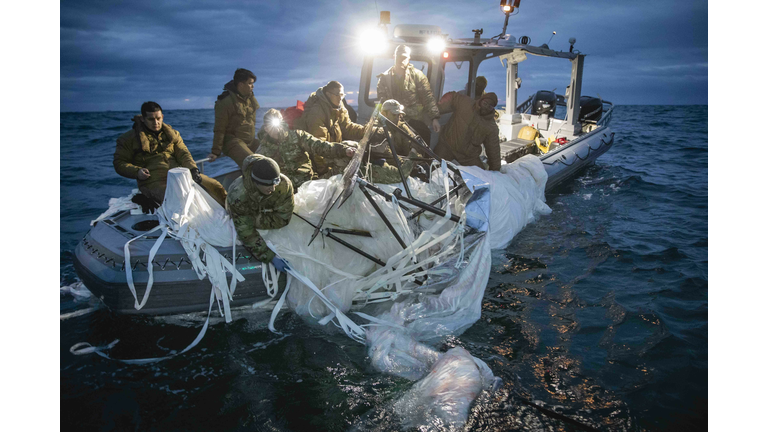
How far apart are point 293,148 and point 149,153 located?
1.53 metres

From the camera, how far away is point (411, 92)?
221 inches

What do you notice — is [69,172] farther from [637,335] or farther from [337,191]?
[637,335]

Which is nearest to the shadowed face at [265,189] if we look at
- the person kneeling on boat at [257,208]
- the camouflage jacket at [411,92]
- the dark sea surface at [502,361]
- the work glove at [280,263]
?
the person kneeling on boat at [257,208]

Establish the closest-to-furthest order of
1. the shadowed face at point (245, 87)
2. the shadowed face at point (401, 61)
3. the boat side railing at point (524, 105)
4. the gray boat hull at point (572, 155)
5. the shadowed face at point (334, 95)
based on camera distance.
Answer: the shadowed face at point (334, 95)
the shadowed face at point (245, 87)
the shadowed face at point (401, 61)
the gray boat hull at point (572, 155)
the boat side railing at point (524, 105)

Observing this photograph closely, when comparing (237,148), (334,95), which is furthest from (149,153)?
(334,95)

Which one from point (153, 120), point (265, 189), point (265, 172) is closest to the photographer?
point (265, 172)

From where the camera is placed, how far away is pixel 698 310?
14.6ft

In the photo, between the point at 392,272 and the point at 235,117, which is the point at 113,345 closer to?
the point at 392,272

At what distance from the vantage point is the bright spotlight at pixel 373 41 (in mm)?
6094

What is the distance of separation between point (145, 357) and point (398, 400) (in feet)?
7.88

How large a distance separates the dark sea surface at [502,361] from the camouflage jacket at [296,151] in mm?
1576

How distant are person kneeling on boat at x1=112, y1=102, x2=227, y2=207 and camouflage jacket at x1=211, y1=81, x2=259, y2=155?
0.69 m

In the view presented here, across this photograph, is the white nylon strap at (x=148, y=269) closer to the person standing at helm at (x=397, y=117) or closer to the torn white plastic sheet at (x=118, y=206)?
the torn white plastic sheet at (x=118, y=206)

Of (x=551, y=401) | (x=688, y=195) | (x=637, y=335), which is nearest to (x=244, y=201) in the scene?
(x=551, y=401)
